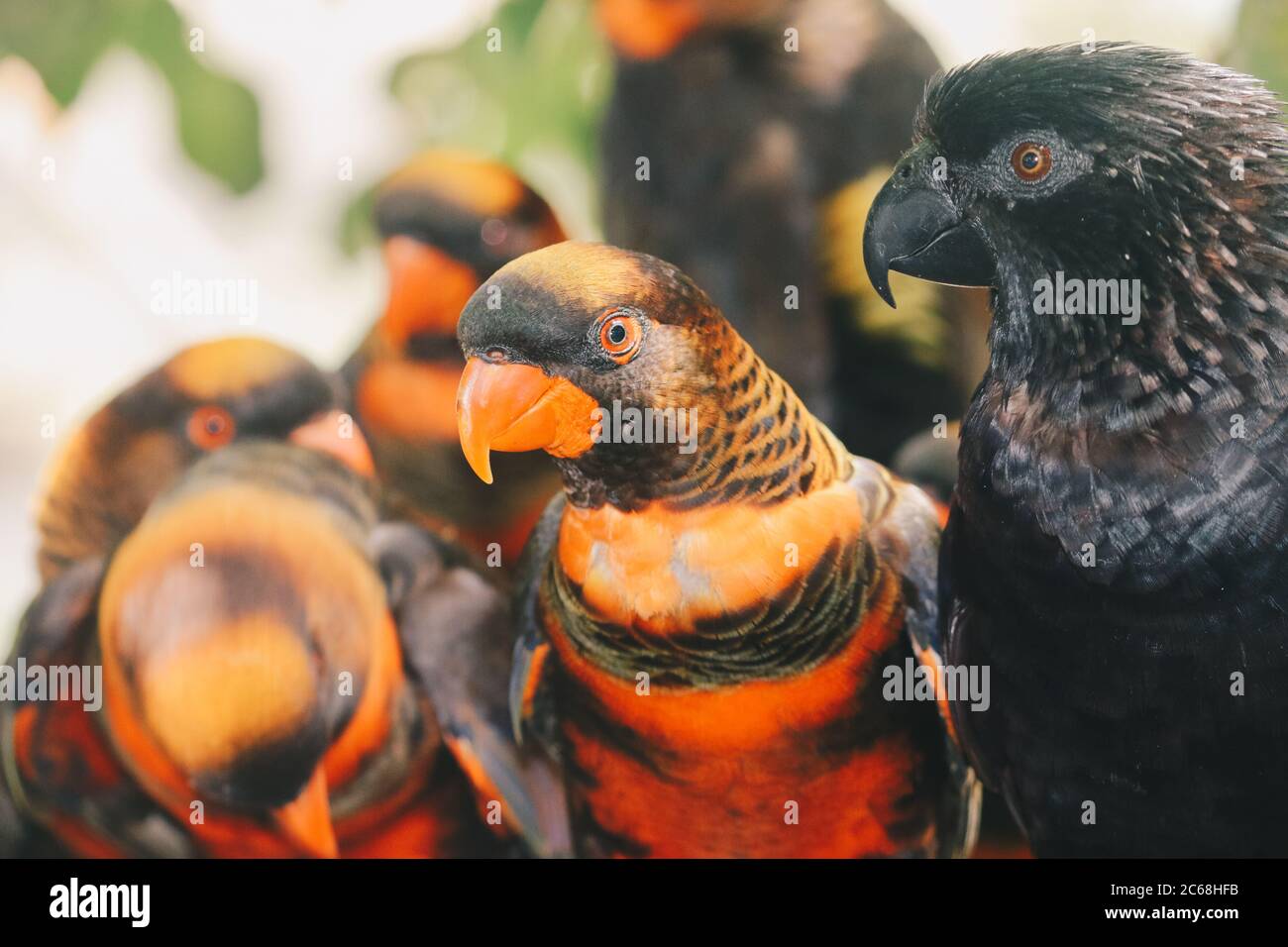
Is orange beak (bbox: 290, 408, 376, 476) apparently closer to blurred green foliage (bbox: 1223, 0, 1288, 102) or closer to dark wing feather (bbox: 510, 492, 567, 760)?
dark wing feather (bbox: 510, 492, 567, 760)

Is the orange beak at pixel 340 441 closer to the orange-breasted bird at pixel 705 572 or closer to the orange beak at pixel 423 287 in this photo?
the orange beak at pixel 423 287

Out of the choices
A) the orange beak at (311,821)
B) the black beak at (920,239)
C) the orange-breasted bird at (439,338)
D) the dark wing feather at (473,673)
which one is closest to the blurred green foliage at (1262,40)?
the black beak at (920,239)

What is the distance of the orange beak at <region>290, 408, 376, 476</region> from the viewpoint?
5.29 feet

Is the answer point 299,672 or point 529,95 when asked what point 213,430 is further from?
point 529,95

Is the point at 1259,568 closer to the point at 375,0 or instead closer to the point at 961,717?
the point at 961,717

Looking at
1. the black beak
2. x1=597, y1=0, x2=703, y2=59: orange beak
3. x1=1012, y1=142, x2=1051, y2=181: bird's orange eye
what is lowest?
the black beak

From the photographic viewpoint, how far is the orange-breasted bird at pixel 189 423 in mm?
1620

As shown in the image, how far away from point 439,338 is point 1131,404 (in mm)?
922

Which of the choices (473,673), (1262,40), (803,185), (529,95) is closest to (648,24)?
(529,95)

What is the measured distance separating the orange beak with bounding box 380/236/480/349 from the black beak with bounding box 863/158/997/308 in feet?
1.92

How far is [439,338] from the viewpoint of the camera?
5.16 feet

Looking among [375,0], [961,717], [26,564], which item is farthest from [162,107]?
[961,717]

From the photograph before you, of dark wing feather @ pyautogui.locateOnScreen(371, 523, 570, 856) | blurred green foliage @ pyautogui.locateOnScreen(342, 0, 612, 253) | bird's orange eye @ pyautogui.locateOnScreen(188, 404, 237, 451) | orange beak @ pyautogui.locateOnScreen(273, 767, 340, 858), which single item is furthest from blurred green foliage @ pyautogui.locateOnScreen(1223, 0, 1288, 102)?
orange beak @ pyautogui.locateOnScreen(273, 767, 340, 858)

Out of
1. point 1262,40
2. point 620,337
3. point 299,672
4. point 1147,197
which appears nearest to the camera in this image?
point 1147,197
